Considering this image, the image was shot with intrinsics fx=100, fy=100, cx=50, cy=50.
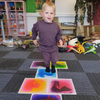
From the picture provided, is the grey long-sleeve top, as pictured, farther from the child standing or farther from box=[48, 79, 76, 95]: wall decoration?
box=[48, 79, 76, 95]: wall decoration

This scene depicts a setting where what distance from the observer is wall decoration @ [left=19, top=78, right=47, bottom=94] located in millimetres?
922

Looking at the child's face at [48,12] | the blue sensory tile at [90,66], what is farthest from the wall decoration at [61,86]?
the child's face at [48,12]

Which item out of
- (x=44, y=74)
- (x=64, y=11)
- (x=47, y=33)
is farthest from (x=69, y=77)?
(x=64, y=11)

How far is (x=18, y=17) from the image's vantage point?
4.06 m

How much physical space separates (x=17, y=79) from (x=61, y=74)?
511mm

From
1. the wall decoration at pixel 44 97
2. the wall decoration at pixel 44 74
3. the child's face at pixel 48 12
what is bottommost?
the wall decoration at pixel 44 97

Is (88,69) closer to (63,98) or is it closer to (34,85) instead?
(63,98)

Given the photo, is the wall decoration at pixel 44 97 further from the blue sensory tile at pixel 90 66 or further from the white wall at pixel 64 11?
the white wall at pixel 64 11

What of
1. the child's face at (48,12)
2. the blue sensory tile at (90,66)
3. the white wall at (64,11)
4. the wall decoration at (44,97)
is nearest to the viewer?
the wall decoration at (44,97)

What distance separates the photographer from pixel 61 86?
992mm

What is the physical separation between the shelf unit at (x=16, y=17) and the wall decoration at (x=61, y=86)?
130 inches

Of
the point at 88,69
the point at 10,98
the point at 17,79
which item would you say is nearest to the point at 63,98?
the point at 10,98

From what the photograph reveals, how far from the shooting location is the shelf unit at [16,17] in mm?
3800

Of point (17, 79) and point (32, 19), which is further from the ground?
point (32, 19)
